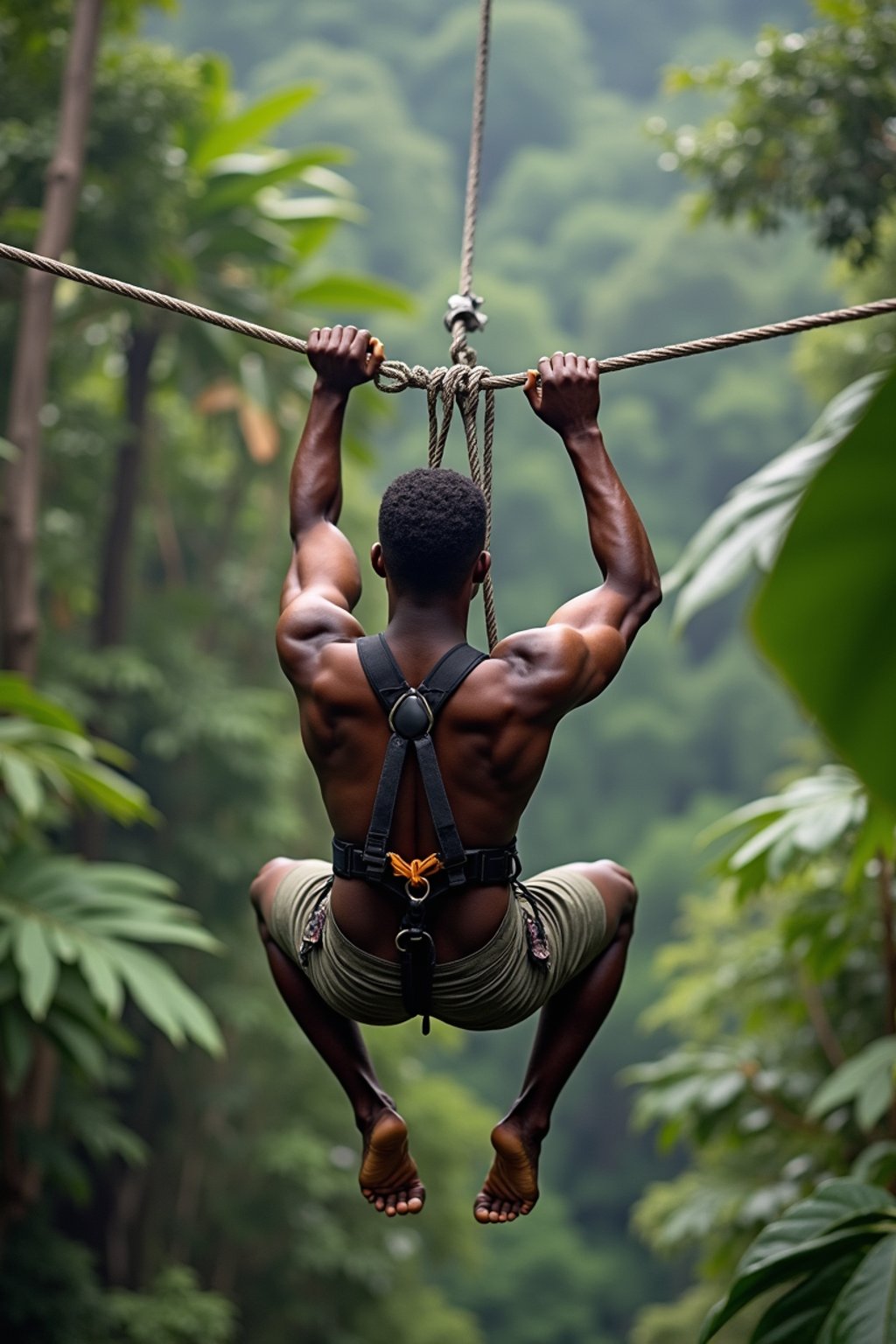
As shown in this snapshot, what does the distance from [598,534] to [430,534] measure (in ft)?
1.02

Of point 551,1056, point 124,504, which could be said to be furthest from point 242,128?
point 551,1056

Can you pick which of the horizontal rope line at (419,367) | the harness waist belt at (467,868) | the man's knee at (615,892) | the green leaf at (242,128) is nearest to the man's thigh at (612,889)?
the man's knee at (615,892)

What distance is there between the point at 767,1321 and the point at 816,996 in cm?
313

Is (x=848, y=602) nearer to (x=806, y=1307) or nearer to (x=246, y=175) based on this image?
(x=806, y=1307)

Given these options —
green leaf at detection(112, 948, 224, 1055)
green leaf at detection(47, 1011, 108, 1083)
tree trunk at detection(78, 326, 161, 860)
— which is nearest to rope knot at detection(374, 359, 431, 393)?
green leaf at detection(112, 948, 224, 1055)

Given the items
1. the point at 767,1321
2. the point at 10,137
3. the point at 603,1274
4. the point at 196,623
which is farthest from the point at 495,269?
the point at 767,1321

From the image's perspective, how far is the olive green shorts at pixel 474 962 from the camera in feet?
6.97

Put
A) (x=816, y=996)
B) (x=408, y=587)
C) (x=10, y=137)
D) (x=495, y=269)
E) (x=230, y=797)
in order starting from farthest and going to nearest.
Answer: (x=495, y=269) → (x=230, y=797) → (x=10, y=137) → (x=816, y=996) → (x=408, y=587)

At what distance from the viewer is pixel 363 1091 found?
231 cm

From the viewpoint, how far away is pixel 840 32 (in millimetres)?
5914

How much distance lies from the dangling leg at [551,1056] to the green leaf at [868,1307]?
53cm

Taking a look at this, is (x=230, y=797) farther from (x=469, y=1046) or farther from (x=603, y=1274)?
(x=469, y=1046)

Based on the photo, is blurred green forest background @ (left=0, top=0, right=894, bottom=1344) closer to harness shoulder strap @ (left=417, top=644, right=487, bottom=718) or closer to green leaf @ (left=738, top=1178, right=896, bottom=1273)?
Answer: harness shoulder strap @ (left=417, top=644, right=487, bottom=718)

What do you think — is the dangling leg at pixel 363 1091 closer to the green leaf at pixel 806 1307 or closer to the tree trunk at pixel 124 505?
the green leaf at pixel 806 1307
